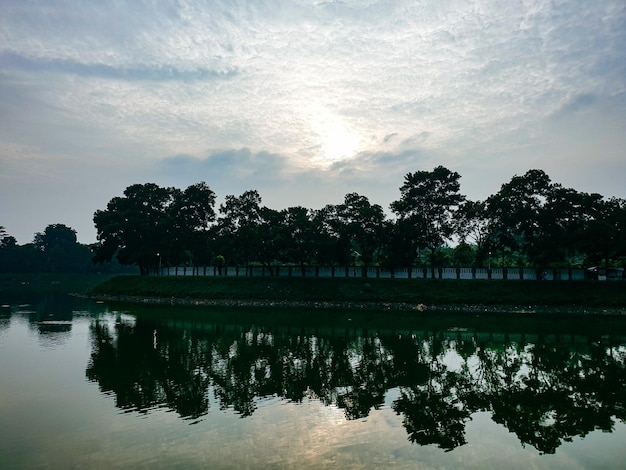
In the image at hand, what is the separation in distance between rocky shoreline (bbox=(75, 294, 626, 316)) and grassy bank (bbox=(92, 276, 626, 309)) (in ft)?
2.60

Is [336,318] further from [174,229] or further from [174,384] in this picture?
[174,229]

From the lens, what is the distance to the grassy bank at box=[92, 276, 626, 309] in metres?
52.1

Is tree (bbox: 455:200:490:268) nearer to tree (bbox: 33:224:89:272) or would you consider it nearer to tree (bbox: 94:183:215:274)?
tree (bbox: 94:183:215:274)

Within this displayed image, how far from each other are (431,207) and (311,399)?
51918 millimetres


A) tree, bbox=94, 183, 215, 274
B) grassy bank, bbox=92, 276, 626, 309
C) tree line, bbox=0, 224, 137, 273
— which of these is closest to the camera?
grassy bank, bbox=92, 276, 626, 309

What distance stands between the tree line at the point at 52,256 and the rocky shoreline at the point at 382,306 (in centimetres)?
7811

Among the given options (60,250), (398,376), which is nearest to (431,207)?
(398,376)

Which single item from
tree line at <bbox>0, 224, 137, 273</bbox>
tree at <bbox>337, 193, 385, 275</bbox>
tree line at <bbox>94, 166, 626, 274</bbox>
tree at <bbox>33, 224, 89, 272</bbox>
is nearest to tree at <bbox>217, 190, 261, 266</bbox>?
tree line at <bbox>94, 166, 626, 274</bbox>

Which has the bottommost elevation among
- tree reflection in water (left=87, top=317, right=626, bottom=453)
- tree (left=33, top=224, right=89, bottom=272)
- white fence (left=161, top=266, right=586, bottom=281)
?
tree reflection in water (left=87, top=317, right=626, bottom=453)

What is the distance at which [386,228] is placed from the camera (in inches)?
2586

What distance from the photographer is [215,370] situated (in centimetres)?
2295

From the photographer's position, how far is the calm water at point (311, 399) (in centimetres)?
1285

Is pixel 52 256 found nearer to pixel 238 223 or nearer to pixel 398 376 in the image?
pixel 238 223

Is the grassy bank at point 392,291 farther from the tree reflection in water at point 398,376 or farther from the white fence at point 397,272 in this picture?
the tree reflection in water at point 398,376
